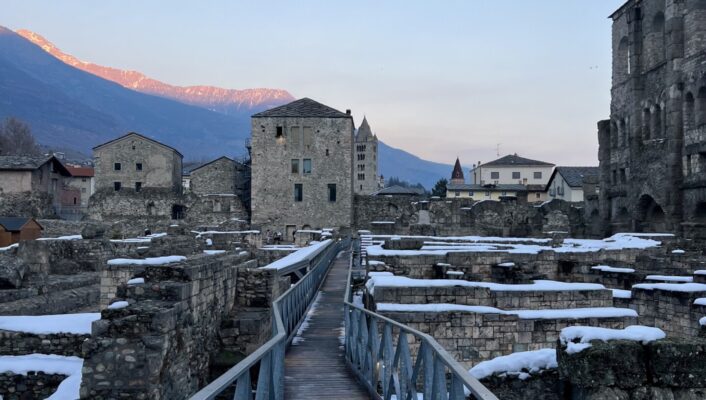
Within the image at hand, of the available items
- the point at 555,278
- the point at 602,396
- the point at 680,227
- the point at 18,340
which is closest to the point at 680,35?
the point at 680,227

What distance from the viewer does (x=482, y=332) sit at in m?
9.45

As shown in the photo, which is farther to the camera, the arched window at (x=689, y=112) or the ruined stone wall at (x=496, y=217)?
the ruined stone wall at (x=496, y=217)

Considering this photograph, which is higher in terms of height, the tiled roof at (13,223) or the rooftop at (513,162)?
the rooftop at (513,162)

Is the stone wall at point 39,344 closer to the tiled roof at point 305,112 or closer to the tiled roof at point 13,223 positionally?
the tiled roof at point 13,223

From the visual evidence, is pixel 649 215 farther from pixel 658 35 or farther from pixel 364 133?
pixel 364 133

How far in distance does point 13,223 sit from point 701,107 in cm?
4183

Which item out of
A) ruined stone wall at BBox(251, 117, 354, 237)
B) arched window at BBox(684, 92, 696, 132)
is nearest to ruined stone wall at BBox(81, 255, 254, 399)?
arched window at BBox(684, 92, 696, 132)

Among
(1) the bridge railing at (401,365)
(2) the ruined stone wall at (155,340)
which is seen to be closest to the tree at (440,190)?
(2) the ruined stone wall at (155,340)

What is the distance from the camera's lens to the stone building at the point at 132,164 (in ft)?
170

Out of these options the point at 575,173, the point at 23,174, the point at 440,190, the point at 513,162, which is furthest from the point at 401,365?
the point at 513,162

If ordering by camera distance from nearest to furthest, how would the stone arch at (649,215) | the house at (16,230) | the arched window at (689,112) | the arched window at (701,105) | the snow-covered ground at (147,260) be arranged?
the snow-covered ground at (147,260) → the house at (16,230) → the arched window at (701,105) → the arched window at (689,112) → the stone arch at (649,215)

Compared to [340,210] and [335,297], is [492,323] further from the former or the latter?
[340,210]

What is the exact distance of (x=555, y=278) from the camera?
1639 centimetres

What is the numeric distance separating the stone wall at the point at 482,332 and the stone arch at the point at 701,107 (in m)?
29.2
